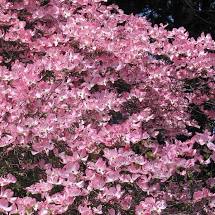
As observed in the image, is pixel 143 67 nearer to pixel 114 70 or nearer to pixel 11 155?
pixel 114 70

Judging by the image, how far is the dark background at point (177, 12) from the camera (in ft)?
21.4

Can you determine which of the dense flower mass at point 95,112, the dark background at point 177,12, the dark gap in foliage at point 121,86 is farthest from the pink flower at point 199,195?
the dark background at point 177,12

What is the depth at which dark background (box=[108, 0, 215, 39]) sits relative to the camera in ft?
21.4

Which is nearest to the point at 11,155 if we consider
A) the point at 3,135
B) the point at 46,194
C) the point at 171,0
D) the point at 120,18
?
the point at 3,135

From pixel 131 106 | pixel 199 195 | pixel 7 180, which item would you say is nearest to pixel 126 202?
pixel 199 195

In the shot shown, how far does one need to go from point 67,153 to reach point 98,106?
332mm

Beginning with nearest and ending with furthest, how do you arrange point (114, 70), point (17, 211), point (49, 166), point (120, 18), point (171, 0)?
point (17, 211) < point (49, 166) < point (114, 70) < point (120, 18) < point (171, 0)

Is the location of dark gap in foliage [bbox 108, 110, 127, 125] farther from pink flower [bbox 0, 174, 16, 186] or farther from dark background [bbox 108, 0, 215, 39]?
dark background [bbox 108, 0, 215, 39]

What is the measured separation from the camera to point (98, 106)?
127 inches

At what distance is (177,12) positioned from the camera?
6668 mm

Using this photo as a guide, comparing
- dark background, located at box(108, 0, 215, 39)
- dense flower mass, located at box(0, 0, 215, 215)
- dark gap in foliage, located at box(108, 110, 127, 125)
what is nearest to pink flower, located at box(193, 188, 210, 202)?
dense flower mass, located at box(0, 0, 215, 215)

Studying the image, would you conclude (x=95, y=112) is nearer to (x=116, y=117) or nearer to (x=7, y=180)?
(x=116, y=117)

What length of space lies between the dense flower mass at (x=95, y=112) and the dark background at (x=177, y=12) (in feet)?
6.98

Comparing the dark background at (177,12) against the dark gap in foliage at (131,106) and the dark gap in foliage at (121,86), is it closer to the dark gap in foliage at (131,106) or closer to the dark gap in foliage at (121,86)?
the dark gap in foliage at (121,86)
